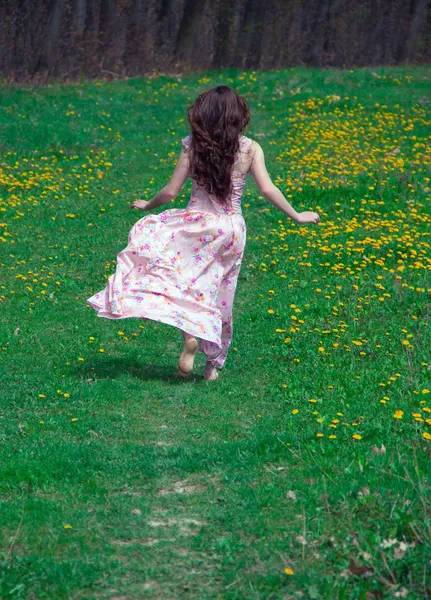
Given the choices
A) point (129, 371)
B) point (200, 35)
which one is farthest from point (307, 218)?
point (200, 35)

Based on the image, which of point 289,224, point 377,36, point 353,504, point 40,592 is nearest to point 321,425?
point 353,504

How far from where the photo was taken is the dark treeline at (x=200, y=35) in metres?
18.4

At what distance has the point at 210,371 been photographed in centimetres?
627

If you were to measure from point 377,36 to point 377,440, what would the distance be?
2077cm

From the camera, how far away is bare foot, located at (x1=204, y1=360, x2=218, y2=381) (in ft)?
20.6

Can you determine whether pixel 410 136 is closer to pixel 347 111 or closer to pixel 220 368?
pixel 347 111

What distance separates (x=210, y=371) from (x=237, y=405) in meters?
0.53

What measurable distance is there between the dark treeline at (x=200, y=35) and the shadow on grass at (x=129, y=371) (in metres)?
12.7

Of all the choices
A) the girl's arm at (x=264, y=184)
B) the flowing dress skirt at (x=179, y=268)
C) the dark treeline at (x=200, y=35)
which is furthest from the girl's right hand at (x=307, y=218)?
the dark treeline at (x=200, y=35)

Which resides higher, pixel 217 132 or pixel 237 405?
pixel 217 132

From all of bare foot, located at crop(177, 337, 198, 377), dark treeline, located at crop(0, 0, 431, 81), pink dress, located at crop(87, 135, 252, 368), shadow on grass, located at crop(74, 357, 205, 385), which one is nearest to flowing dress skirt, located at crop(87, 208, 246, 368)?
pink dress, located at crop(87, 135, 252, 368)

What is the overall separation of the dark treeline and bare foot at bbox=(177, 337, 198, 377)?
1329cm

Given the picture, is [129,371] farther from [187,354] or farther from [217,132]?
[217,132]

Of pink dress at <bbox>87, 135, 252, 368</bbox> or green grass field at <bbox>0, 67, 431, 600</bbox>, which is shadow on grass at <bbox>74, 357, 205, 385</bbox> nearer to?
green grass field at <bbox>0, 67, 431, 600</bbox>
